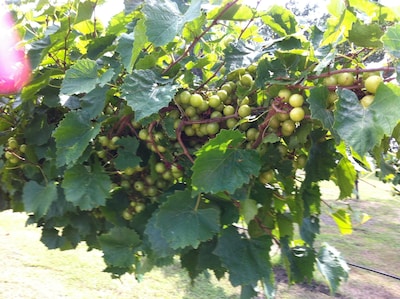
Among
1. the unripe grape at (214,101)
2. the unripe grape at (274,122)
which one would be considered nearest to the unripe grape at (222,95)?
the unripe grape at (214,101)

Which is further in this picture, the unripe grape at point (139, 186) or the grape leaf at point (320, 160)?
the unripe grape at point (139, 186)

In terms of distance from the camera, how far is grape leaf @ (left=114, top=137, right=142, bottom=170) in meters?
0.78

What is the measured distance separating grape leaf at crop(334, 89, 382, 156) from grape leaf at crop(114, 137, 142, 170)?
0.42m

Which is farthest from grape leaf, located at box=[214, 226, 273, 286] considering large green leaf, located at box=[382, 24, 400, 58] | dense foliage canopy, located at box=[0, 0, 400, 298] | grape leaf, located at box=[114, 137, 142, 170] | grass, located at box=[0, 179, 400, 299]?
grass, located at box=[0, 179, 400, 299]

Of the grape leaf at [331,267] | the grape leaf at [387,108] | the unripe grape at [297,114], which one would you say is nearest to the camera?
the grape leaf at [387,108]

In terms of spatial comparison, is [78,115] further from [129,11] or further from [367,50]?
[367,50]

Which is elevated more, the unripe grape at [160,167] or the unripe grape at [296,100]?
the unripe grape at [296,100]

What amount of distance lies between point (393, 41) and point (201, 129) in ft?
1.18

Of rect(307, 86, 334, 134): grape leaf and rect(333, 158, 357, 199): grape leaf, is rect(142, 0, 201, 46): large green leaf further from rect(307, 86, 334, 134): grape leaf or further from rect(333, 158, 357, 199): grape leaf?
rect(333, 158, 357, 199): grape leaf

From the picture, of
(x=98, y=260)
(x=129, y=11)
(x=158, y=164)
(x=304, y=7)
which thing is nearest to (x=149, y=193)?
(x=158, y=164)

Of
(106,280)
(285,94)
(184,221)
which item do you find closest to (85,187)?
(184,221)

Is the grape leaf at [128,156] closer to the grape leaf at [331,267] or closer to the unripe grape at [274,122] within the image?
the unripe grape at [274,122]

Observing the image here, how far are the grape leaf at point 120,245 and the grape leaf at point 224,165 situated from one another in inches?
10.4

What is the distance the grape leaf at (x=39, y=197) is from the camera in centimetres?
85
